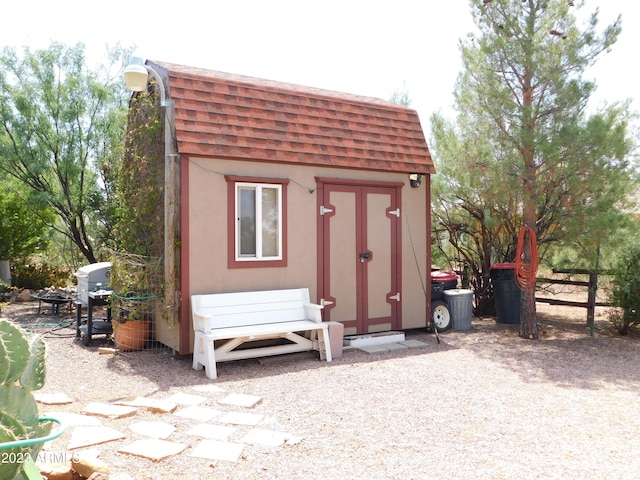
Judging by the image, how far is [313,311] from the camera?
6.91 meters

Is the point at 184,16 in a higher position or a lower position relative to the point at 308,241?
higher

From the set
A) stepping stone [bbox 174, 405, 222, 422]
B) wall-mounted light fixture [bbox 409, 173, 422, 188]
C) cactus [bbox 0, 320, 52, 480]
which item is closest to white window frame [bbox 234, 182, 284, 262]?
wall-mounted light fixture [bbox 409, 173, 422, 188]

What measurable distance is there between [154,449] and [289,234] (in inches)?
159

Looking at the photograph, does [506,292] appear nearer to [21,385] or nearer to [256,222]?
[256,222]

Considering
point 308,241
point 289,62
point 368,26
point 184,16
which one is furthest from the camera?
point 289,62

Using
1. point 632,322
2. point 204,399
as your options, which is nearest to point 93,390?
point 204,399

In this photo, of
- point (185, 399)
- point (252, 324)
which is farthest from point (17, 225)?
point (185, 399)

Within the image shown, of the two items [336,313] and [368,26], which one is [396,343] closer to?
[336,313]

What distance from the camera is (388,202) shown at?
27.0 ft

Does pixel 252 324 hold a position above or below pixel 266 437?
above

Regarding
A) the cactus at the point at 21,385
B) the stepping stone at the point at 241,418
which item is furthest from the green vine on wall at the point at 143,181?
the cactus at the point at 21,385

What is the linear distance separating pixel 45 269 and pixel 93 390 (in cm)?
914

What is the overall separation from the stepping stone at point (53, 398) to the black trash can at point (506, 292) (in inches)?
275

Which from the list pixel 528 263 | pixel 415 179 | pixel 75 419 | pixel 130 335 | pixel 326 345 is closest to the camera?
pixel 75 419
